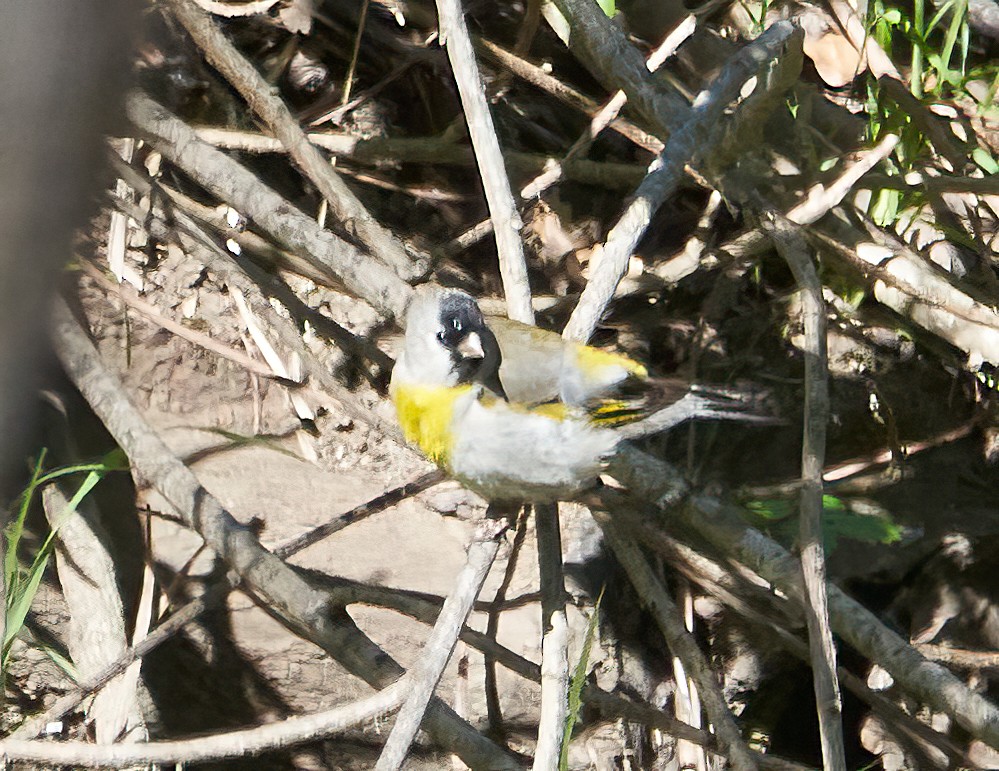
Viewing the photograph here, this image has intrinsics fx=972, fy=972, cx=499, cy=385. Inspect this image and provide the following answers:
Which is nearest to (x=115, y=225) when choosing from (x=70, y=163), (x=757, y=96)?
(x=757, y=96)

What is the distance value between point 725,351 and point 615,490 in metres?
1.11

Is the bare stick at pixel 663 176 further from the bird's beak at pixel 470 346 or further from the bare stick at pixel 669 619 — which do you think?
the bare stick at pixel 669 619

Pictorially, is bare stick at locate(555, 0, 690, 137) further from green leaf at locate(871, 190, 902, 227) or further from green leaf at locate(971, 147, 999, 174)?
green leaf at locate(971, 147, 999, 174)

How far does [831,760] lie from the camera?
7.48 feet

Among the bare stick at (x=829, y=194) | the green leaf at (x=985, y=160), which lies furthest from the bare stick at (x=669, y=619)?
the green leaf at (x=985, y=160)

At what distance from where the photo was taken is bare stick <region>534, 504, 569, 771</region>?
Result: 1.97 metres

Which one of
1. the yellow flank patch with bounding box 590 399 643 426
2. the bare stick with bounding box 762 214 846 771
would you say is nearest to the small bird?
the yellow flank patch with bounding box 590 399 643 426

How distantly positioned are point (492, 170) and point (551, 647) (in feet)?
3.94

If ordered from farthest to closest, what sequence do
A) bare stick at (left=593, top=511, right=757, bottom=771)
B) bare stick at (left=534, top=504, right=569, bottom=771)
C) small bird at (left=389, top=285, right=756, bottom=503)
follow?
bare stick at (left=593, top=511, right=757, bottom=771), small bird at (left=389, top=285, right=756, bottom=503), bare stick at (left=534, top=504, right=569, bottom=771)

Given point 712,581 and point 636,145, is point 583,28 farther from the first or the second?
point 712,581

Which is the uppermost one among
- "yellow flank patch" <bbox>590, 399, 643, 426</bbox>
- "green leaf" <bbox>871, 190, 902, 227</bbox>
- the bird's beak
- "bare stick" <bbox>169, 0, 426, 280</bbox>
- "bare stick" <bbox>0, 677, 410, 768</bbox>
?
"green leaf" <bbox>871, 190, 902, 227</bbox>

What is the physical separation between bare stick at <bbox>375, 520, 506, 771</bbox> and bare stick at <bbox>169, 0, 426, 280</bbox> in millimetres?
876

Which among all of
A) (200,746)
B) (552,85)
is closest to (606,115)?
(552,85)

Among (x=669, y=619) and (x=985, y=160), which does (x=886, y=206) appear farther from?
(x=669, y=619)
